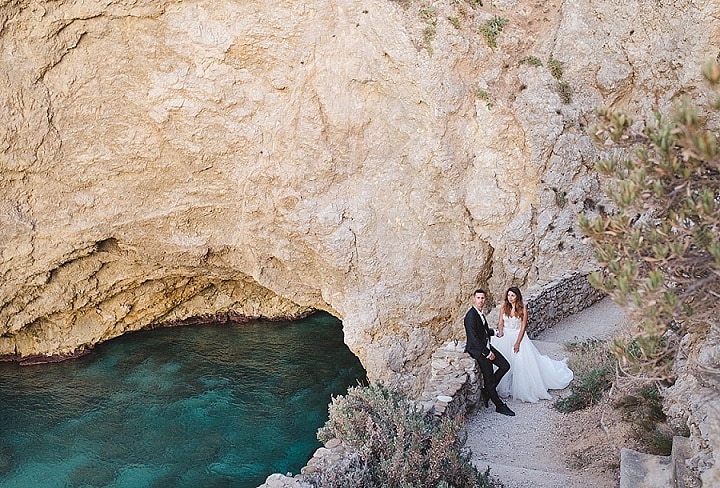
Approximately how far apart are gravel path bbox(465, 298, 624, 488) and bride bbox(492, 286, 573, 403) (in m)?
0.15

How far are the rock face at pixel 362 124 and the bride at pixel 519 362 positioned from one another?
4.23 metres

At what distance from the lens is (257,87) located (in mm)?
14992

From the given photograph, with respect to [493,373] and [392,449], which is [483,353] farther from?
[392,449]

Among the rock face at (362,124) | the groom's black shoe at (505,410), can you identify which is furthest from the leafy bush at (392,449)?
the rock face at (362,124)

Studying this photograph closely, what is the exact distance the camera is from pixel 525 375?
988 cm

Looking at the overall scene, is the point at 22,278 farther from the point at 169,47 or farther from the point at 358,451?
the point at 358,451

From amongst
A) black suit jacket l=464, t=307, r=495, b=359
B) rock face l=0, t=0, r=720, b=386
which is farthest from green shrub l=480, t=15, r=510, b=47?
black suit jacket l=464, t=307, r=495, b=359

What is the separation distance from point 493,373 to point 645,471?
11.1 ft

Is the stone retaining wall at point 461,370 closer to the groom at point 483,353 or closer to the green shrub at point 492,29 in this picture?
the groom at point 483,353

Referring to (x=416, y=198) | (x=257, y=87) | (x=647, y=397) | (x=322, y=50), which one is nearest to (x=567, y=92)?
(x=416, y=198)

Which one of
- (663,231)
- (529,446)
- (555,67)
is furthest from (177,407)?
(663,231)

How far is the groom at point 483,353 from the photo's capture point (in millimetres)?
9414

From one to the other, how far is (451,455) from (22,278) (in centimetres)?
1436

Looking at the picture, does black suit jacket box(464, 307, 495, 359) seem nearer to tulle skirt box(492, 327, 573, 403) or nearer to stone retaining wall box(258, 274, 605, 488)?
stone retaining wall box(258, 274, 605, 488)
